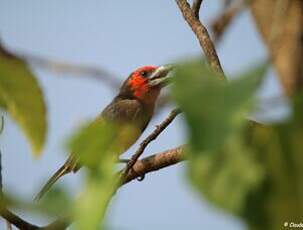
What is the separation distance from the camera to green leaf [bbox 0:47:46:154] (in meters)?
0.65

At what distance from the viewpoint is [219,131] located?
18.1 inches

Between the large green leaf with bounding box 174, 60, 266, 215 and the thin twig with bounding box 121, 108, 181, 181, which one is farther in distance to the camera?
the thin twig with bounding box 121, 108, 181, 181

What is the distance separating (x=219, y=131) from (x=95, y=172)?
0.12 m

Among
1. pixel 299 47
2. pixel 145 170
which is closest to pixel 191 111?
pixel 299 47

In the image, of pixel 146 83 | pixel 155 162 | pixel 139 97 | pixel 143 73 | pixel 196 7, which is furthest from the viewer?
pixel 143 73

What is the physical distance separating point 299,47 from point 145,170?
214cm

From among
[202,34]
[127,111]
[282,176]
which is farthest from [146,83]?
[282,176]

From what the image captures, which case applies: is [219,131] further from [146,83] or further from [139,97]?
[146,83]

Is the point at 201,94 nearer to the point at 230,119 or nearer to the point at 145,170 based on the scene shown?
the point at 230,119

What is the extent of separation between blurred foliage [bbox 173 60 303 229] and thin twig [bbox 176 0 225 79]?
1978 mm

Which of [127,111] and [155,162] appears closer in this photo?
[155,162]

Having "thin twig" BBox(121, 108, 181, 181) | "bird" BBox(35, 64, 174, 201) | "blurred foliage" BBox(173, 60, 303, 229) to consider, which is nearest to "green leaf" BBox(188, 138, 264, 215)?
"blurred foliage" BBox(173, 60, 303, 229)

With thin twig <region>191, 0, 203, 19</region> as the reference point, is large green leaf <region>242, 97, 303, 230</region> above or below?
above

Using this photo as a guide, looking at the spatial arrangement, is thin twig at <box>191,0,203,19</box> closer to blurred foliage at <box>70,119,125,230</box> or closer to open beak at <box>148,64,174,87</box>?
open beak at <box>148,64,174,87</box>
